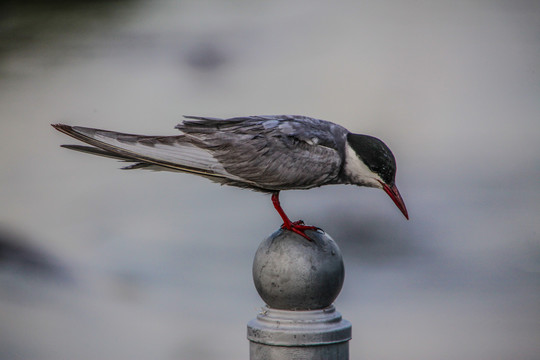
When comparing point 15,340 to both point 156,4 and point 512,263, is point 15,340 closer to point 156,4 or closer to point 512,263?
point 156,4

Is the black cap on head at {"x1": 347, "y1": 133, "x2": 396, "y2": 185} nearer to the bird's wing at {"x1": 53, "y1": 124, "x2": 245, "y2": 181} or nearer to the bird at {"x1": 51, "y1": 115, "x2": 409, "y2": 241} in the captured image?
the bird at {"x1": 51, "y1": 115, "x2": 409, "y2": 241}

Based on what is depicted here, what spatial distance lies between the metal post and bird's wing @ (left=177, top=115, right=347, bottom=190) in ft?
1.88

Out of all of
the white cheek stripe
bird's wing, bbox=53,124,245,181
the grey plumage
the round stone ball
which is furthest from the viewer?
the white cheek stripe

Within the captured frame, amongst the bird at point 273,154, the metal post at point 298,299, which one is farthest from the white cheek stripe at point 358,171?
the metal post at point 298,299

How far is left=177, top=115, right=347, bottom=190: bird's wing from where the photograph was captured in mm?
2600

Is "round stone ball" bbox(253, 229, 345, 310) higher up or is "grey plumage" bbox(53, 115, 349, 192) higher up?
"grey plumage" bbox(53, 115, 349, 192)

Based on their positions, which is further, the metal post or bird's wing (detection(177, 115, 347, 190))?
bird's wing (detection(177, 115, 347, 190))

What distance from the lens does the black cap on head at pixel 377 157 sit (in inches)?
102

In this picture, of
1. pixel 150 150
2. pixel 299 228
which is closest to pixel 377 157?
pixel 299 228

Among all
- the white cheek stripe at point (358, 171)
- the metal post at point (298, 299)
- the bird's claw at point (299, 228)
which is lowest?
the metal post at point (298, 299)

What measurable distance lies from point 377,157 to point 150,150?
680 millimetres

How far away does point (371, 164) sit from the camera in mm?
2600

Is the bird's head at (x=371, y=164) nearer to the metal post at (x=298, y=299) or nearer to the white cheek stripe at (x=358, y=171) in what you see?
the white cheek stripe at (x=358, y=171)

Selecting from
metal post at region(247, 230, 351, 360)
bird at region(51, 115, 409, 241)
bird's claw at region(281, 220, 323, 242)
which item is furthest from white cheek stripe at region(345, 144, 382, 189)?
metal post at region(247, 230, 351, 360)
